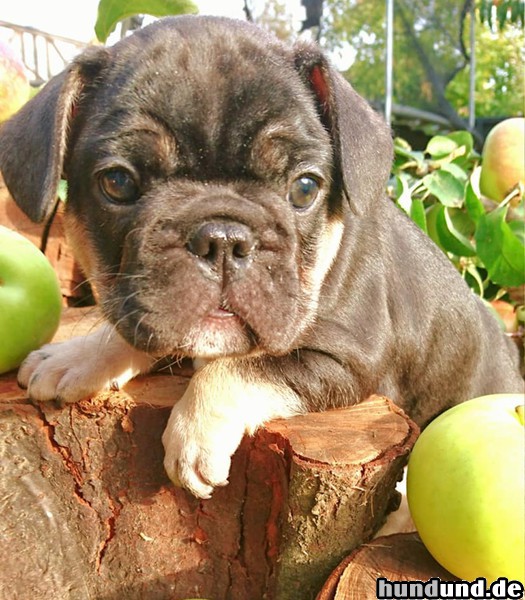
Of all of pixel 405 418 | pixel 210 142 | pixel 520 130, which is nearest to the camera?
pixel 210 142

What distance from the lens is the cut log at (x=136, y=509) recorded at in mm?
2686

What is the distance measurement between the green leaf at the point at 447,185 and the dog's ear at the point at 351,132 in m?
3.43

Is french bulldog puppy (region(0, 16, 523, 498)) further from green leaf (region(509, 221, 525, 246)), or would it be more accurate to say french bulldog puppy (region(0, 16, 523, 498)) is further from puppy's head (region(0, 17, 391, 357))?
green leaf (region(509, 221, 525, 246))

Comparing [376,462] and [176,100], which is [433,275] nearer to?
[376,462]

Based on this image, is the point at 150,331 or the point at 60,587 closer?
the point at 150,331

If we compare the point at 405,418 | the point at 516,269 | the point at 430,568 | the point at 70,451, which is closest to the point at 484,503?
the point at 430,568

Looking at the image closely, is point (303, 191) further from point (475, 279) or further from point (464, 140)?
point (464, 140)

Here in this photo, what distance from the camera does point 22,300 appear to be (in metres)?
3.08

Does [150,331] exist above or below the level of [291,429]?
above

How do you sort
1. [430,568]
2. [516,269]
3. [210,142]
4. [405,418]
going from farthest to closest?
1. [516,269]
2. [405,418]
3. [210,142]
4. [430,568]

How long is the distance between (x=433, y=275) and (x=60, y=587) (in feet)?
7.80

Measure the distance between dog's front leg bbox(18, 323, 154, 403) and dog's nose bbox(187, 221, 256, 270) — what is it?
28.6 inches

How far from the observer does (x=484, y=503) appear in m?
2.11

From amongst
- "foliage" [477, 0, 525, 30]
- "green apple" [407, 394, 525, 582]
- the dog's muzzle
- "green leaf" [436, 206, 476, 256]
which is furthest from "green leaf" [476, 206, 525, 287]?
"foliage" [477, 0, 525, 30]
